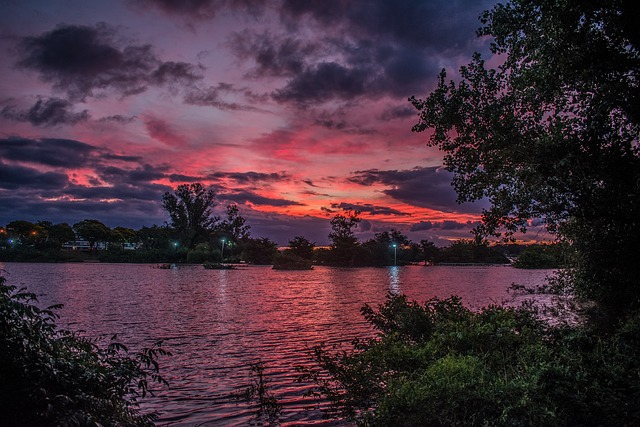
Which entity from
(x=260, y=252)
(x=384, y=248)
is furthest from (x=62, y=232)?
(x=384, y=248)

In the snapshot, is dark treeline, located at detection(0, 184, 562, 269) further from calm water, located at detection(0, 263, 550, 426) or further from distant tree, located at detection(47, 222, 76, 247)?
calm water, located at detection(0, 263, 550, 426)

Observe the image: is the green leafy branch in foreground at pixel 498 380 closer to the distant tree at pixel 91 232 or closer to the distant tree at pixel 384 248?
the distant tree at pixel 384 248

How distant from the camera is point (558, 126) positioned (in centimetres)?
1162

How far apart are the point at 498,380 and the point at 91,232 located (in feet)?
675

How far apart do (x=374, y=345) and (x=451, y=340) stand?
6.50ft

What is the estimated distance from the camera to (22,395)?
18.4ft

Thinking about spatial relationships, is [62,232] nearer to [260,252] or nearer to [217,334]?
[260,252]

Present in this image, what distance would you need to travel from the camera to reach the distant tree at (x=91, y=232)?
184 meters

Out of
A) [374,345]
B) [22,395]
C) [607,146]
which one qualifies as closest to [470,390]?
[374,345]

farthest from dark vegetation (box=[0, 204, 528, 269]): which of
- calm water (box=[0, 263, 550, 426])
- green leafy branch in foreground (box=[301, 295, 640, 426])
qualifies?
green leafy branch in foreground (box=[301, 295, 640, 426])

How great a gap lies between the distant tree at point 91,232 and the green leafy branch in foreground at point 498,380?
648ft

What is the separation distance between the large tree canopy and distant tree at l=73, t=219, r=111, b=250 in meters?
196

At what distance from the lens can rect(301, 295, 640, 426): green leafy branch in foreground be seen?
684 centimetres

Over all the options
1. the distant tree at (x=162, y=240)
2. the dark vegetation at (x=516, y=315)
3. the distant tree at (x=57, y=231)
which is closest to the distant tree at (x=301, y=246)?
the distant tree at (x=162, y=240)
